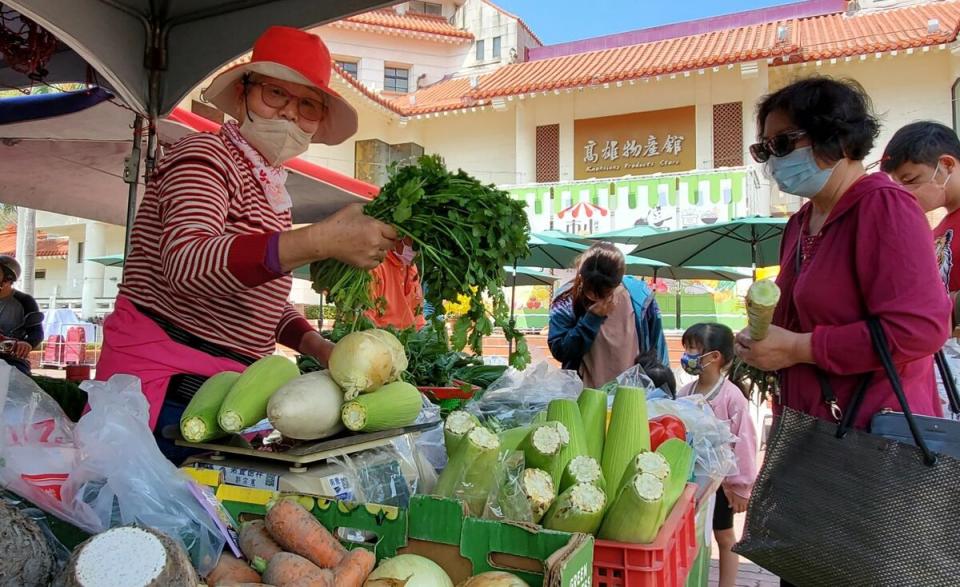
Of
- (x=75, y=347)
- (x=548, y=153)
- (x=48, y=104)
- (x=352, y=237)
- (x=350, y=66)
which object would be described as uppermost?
(x=350, y=66)

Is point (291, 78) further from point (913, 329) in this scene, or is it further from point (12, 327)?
point (12, 327)

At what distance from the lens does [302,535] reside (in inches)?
43.3

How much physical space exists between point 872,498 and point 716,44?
704 inches

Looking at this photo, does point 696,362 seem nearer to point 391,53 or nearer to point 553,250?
point 553,250

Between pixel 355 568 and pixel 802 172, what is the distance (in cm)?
181

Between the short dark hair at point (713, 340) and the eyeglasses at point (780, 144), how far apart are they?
6.17 ft

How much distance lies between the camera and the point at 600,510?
1.34 meters

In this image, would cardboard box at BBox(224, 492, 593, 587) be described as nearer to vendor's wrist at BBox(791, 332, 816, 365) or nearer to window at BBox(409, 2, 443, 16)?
vendor's wrist at BBox(791, 332, 816, 365)

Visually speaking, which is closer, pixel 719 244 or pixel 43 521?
pixel 43 521

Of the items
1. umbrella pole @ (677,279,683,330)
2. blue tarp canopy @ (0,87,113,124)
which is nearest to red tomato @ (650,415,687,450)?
blue tarp canopy @ (0,87,113,124)

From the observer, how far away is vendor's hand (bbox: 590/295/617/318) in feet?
12.1

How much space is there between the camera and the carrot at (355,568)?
1.04 metres

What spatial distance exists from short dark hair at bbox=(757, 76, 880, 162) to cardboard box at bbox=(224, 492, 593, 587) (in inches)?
62.8

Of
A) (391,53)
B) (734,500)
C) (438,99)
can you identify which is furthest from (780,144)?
(391,53)
